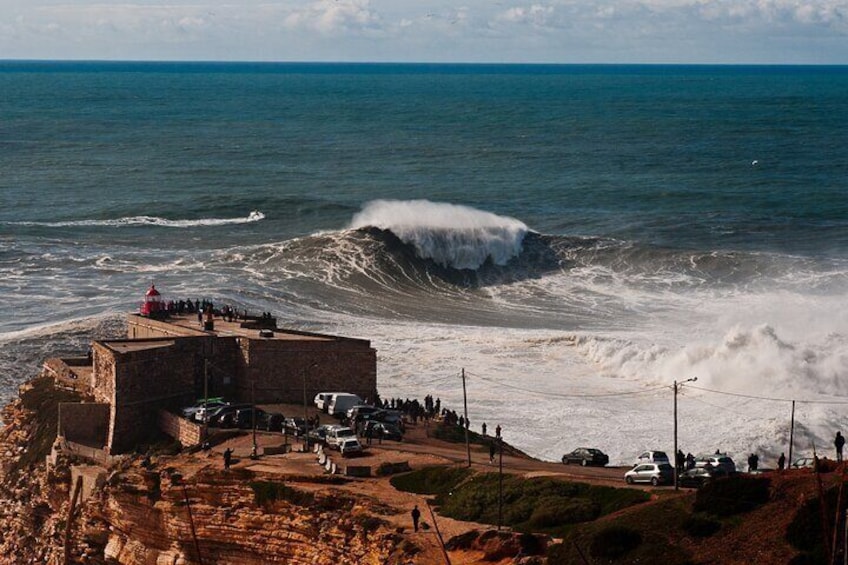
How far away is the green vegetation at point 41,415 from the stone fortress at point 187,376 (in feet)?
1.49

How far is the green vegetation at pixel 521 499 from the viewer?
3353 centimetres

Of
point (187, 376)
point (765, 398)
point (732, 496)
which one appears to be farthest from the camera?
point (765, 398)

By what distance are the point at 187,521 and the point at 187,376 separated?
8.43m

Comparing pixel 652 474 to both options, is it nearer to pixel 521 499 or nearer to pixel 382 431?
pixel 521 499

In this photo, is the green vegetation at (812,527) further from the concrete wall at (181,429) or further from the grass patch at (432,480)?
the concrete wall at (181,429)

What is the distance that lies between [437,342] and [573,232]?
3312 centimetres

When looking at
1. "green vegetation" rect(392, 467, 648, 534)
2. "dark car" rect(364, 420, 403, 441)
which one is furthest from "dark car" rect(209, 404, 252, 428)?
"green vegetation" rect(392, 467, 648, 534)

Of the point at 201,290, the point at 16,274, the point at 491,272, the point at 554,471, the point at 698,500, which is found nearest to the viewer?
the point at 698,500

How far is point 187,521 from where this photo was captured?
3694cm

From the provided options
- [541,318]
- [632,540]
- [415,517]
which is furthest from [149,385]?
[541,318]

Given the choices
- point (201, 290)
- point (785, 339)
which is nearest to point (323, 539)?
point (785, 339)

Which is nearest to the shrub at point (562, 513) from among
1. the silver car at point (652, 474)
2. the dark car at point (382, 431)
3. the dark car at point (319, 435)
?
the silver car at point (652, 474)

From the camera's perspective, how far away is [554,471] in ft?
126

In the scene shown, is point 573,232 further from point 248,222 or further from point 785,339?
point 785,339
